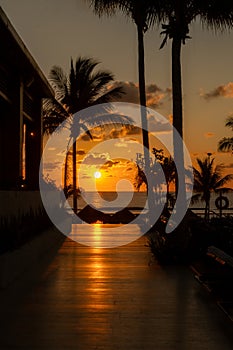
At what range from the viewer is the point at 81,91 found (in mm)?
39656

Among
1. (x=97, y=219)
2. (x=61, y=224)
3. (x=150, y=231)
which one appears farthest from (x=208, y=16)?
(x=97, y=219)

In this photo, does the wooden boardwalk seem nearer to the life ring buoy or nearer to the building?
the building

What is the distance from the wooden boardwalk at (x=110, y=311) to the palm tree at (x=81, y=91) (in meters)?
24.5

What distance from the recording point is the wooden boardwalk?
26.5 feet

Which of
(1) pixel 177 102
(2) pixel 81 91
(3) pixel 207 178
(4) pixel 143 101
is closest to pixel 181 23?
(1) pixel 177 102

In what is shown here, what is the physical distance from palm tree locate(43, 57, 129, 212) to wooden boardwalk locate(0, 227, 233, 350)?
24.5 meters

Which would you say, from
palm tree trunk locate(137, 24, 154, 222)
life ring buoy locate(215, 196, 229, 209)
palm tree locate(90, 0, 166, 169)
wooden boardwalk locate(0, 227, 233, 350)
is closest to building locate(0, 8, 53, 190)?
palm tree locate(90, 0, 166, 169)

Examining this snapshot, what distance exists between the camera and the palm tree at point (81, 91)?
39344 millimetres

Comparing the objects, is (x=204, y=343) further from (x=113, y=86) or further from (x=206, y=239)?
(x=113, y=86)

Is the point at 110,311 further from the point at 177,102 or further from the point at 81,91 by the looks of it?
the point at 81,91

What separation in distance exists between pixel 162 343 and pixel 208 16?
426 inches

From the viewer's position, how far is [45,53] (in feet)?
78.9

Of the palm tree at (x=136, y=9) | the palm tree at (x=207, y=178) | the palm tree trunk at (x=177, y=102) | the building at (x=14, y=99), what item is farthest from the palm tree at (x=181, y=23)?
the palm tree at (x=207, y=178)

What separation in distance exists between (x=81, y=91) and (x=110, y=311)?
3048 centimetres
